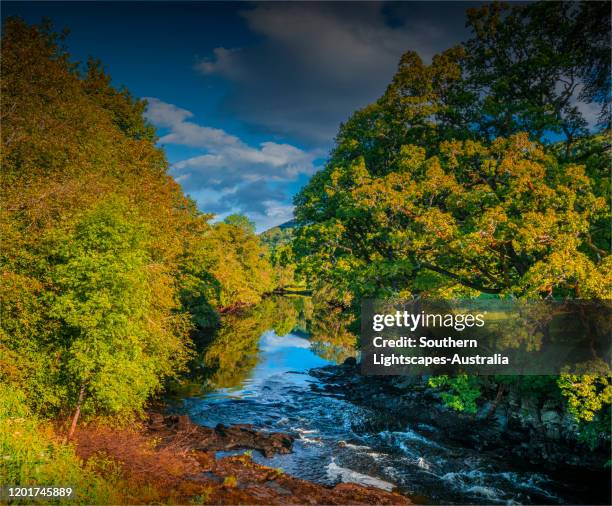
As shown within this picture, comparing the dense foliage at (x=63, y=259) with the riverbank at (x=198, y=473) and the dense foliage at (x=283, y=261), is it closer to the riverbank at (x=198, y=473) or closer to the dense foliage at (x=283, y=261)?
the riverbank at (x=198, y=473)

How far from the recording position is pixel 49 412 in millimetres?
16688

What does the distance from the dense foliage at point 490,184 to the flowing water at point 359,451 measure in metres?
3.09

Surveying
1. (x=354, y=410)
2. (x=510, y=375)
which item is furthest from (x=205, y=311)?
(x=510, y=375)

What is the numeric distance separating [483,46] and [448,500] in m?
23.1

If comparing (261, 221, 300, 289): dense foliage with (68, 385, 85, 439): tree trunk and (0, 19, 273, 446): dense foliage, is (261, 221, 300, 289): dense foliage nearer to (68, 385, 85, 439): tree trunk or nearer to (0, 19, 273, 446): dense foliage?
(0, 19, 273, 446): dense foliage

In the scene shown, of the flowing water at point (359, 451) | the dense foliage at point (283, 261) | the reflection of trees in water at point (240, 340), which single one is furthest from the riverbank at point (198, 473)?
the reflection of trees in water at point (240, 340)

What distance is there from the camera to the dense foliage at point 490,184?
15.7m

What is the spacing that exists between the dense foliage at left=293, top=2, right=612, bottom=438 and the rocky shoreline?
6.71 ft

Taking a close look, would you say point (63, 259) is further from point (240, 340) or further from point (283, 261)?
point (240, 340)

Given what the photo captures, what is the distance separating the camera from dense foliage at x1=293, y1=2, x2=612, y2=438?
15672 millimetres

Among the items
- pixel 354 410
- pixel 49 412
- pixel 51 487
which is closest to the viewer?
pixel 51 487

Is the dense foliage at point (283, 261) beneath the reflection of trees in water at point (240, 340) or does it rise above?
above

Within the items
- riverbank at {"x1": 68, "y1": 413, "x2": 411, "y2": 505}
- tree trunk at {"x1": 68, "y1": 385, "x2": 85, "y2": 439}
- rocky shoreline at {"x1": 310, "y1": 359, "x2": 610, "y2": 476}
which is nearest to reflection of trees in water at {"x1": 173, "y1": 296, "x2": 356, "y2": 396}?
riverbank at {"x1": 68, "y1": 413, "x2": 411, "y2": 505}

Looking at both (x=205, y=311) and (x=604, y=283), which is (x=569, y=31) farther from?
(x=205, y=311)
